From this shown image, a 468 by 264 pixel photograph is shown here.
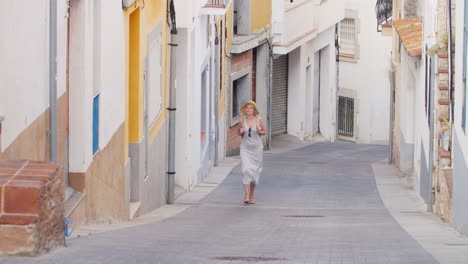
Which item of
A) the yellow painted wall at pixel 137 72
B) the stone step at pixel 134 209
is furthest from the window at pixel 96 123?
the stone step at pixel 134 209

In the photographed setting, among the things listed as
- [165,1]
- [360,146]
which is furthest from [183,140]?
[360,146]

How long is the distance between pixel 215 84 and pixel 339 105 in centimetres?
1816

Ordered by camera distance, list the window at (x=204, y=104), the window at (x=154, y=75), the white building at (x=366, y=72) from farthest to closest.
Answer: the white building at (x=366, y=72)
the window at (x=204, y=104)
the window at (x=154, y=75)

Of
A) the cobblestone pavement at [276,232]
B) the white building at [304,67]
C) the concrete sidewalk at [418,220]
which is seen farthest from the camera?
the white building at [304,67]

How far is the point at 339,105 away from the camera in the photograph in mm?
40344

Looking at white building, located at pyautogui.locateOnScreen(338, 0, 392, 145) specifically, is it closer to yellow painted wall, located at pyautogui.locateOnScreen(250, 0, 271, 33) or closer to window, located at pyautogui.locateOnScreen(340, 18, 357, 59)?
window, located at pyautogui.locateOnScreen(340, 18, 357, 59)

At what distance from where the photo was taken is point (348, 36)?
1551 inches

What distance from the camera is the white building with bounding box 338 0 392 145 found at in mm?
38344

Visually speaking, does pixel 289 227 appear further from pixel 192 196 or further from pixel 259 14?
pixel 259 14

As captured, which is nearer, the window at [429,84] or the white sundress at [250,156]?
the window at [429,84]

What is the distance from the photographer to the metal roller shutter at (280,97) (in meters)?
32.6

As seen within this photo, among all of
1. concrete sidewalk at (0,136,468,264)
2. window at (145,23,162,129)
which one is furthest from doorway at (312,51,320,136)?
window at (145,23,162,129)

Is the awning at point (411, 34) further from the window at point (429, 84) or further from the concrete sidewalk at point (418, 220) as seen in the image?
the concrete sidewalk at point (418, 220)

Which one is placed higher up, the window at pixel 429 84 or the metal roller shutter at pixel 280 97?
the window at pixel 429 84
